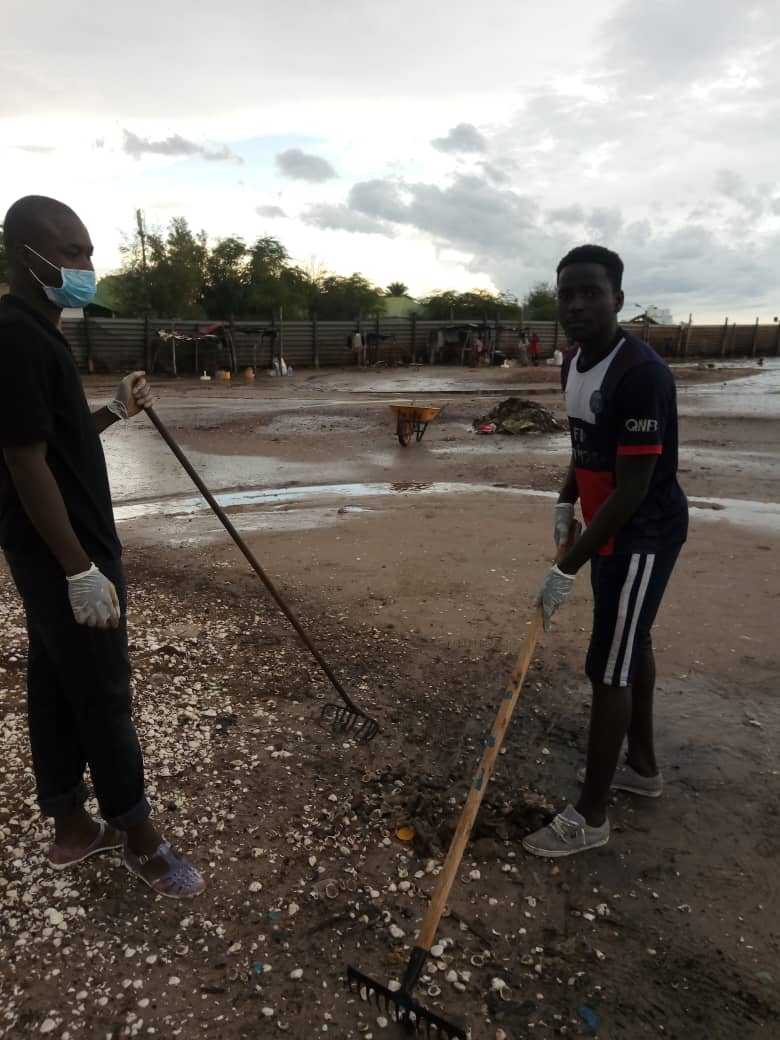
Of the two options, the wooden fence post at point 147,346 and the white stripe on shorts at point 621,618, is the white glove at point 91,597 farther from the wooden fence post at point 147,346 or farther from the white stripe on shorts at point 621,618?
the wooden fence post at point 147,346

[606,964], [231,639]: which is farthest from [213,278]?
[606,964]

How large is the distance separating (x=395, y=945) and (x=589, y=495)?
63.3 inches

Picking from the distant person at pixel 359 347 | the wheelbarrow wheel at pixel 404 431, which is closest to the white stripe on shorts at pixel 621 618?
the wheelbarrow wheel at pixel 404 431

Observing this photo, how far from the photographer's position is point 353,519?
283 inches

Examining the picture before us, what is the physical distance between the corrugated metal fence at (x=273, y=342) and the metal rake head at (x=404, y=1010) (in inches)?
1004

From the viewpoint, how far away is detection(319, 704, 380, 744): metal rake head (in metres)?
3.29

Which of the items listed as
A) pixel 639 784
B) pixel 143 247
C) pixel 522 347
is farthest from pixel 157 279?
pixel 639 784

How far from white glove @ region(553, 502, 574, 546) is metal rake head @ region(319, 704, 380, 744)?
1222 mm

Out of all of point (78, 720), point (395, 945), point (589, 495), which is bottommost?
point (395, 945)

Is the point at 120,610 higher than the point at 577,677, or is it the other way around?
the point at 120,610

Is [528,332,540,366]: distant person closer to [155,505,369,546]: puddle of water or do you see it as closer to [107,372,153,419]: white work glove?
[155,505,369,546]: puddle of water

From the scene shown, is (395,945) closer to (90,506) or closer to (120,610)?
(120,610)

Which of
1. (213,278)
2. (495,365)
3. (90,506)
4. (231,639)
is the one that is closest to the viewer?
(90,506)

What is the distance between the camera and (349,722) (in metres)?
3.38
